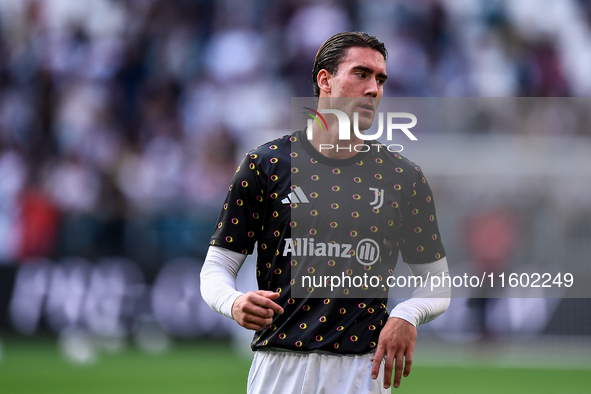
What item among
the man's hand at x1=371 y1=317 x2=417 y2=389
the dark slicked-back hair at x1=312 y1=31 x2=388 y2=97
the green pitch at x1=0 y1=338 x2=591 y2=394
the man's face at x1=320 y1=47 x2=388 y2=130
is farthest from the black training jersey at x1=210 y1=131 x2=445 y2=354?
the green pitch at x1=0 y1=338 x2=591 y2=394

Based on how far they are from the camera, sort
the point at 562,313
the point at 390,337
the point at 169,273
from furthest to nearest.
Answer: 1. the point at 169,273
2. the point at 562,313
3. the point at 390,337

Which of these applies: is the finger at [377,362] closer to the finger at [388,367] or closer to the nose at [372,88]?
the finger at [388,367]

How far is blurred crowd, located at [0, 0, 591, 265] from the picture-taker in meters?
9.80

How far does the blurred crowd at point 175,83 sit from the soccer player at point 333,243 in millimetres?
6642

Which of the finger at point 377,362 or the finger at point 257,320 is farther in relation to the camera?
the finger at point 377,362

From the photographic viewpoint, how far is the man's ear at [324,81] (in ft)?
10.2

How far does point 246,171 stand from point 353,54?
0.63 metres

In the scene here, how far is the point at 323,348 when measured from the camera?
2.79 meters

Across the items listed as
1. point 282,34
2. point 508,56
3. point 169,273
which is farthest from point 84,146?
point 508,56

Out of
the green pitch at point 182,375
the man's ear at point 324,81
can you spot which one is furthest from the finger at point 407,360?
the green pitch at point 182,375

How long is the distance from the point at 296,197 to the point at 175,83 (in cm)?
954

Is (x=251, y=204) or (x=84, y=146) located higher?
(x=84, y=146)

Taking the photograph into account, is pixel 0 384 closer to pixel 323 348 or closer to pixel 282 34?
pixel 323 348

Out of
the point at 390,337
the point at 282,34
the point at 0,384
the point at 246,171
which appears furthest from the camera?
the point at 282,34
